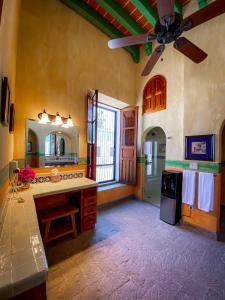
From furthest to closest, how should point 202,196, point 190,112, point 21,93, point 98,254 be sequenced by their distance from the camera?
point 190,112 < point 202,196 < point 21,93 < point 98,254

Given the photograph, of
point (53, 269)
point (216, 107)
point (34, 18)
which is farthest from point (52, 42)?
point (53, 269)

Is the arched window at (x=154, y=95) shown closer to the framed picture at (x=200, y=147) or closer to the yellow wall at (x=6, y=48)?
the framed picture at (x=200, y=147)

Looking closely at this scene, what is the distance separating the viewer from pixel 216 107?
238 centimetres

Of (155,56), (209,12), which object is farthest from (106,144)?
(209,12)

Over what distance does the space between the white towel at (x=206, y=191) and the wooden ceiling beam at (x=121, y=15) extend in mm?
3523

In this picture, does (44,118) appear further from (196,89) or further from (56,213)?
(196,89)

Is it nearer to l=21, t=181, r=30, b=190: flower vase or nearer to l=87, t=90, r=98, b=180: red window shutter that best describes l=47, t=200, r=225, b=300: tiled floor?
l=21, t=181, r=30, b=190: flower vase

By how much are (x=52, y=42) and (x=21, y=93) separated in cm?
113

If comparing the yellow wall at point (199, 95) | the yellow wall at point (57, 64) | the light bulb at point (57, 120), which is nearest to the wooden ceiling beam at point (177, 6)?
the yellow wall at point (199, 95)

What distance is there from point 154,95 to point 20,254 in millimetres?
3789

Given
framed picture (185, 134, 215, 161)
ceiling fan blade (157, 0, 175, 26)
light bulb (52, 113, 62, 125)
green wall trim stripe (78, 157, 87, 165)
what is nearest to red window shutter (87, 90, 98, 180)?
green wall trim stripe (78, 157, 87, 165)

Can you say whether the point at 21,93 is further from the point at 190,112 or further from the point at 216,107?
the point at 216,107

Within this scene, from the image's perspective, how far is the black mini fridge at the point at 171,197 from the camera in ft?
9.04

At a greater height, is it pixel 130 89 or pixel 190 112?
pixel 130 89
